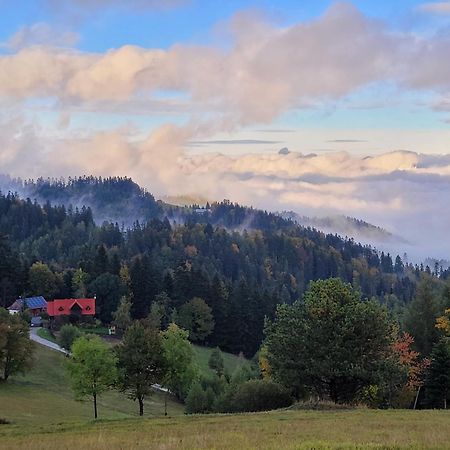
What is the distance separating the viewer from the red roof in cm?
11125

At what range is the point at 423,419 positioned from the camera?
96.3 feet

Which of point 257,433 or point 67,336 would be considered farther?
point 67,336

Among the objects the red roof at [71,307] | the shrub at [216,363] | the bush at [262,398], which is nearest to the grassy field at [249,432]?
the bush at [262,398]

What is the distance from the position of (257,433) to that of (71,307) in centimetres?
9398

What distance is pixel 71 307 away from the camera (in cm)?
11288

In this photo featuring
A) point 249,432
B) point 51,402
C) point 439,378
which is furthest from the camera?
point 51,402

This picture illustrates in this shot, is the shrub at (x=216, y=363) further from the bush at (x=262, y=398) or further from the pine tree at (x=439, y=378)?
the bush at (x=262, y=398)

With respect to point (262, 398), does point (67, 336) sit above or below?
above

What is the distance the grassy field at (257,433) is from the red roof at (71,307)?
8108 centimetres

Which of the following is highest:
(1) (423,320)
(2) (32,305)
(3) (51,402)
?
(2) (32,305)

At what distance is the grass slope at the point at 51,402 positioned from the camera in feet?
165

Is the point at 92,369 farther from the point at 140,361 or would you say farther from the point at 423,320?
the point at 423,320

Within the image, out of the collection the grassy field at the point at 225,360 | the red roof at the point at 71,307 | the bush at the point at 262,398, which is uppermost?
the red roof at the point at 71,307

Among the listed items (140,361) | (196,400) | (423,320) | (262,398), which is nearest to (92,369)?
(140,361)
